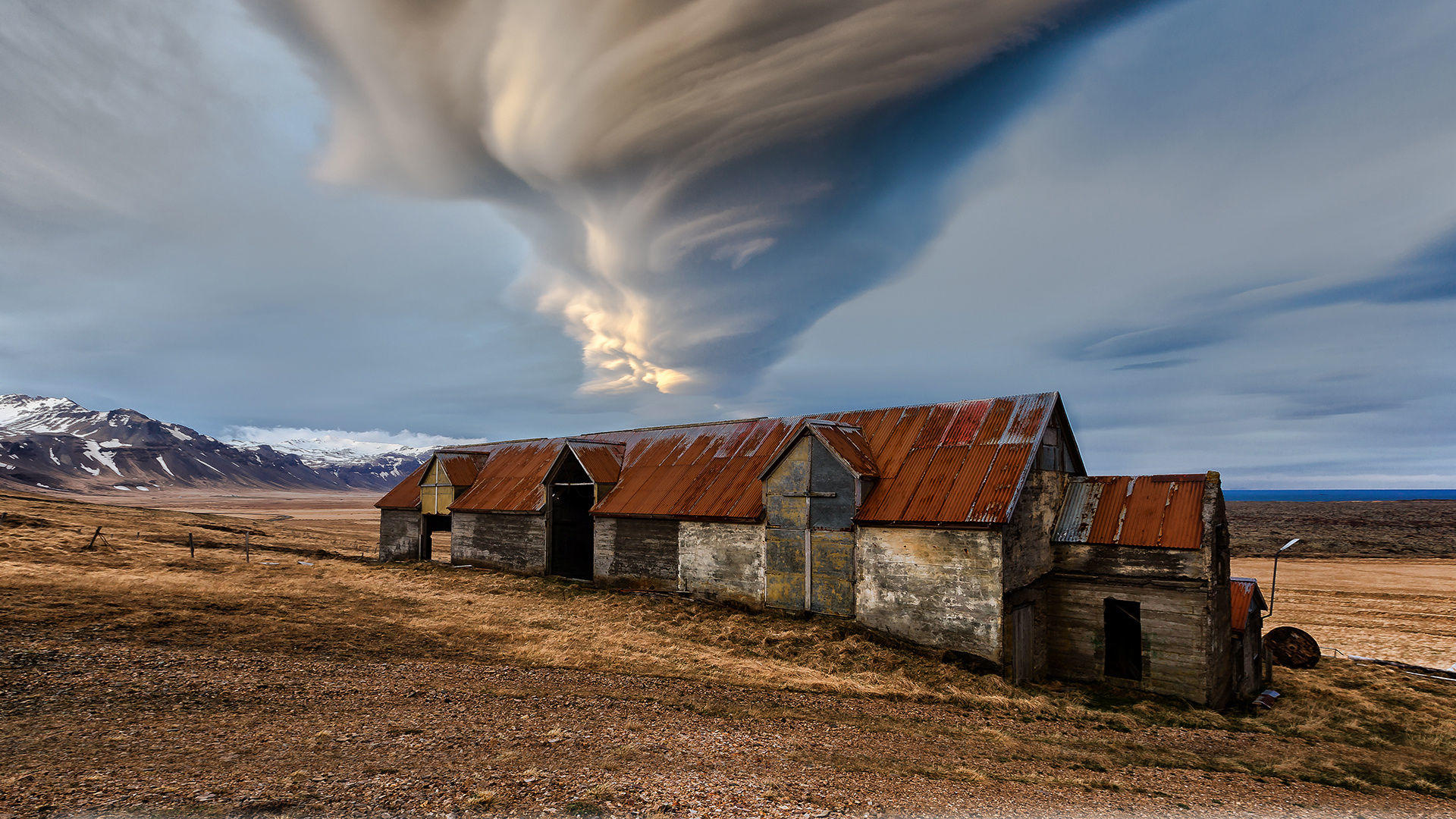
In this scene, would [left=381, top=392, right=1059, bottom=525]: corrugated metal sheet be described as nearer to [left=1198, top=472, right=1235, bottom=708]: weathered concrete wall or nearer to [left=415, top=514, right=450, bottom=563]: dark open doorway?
[left=415, top=514, right=450, bottom=563]: dark open doorway

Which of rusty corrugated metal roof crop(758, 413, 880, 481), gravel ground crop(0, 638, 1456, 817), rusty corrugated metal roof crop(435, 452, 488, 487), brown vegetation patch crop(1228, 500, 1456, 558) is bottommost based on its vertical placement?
brown vegetation patch crop(1228, 500, 1456, 558)

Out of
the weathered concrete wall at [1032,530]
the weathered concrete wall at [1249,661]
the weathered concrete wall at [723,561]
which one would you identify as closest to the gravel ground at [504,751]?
the weathered concrete wall at [1032,530]

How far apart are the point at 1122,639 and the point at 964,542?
7.75 m

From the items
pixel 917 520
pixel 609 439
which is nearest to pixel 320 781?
pixel 917 520

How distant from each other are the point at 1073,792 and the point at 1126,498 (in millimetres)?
14028

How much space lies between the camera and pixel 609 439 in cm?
3559

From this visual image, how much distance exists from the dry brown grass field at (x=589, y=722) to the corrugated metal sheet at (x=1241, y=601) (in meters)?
2.68

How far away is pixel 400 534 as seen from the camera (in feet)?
123

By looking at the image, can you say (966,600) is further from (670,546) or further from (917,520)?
(670,546)

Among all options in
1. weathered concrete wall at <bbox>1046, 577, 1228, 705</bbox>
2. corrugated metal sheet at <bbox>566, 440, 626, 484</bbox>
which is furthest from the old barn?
corrugated metal sheet at <bbox>566, 440, 626, 484</bbox>

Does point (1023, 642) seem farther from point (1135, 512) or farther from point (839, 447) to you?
point (839, 447)

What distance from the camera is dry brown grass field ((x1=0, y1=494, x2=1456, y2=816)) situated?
352 inches

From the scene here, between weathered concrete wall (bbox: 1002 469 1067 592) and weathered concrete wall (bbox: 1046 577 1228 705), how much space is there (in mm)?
1309

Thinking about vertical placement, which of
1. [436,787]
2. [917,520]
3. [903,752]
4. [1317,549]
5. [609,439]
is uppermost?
[609,439]
